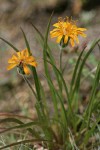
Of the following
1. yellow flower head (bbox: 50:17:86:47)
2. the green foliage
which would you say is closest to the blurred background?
the green foliage

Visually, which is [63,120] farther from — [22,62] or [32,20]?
[32,20]

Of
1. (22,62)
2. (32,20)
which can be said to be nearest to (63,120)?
(22,62)

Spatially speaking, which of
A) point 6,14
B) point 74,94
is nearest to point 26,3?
point 6,14

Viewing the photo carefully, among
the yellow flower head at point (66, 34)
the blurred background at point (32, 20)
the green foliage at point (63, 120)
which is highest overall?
the blurred background at point (32, 20)

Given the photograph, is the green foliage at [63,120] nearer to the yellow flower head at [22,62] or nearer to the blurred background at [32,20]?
the yellow flower head at [22,62]

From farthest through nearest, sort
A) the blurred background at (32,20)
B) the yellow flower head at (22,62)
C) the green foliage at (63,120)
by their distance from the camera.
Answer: the blurred background at (32,20)
the green foliage at (63,120)
the yellow flower head at (22,62)

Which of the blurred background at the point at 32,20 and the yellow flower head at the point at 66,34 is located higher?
the blurred background at the point at 32,20

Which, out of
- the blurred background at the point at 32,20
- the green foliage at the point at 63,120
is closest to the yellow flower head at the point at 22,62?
the green foliage at the point at 63,120

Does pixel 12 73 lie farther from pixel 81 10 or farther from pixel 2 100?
pixel 81 10

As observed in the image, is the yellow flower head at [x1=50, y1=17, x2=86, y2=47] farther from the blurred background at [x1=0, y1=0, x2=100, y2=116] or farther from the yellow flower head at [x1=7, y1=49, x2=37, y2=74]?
the blurred background at [x1=0, y1=0, x2=100, y2=116]
